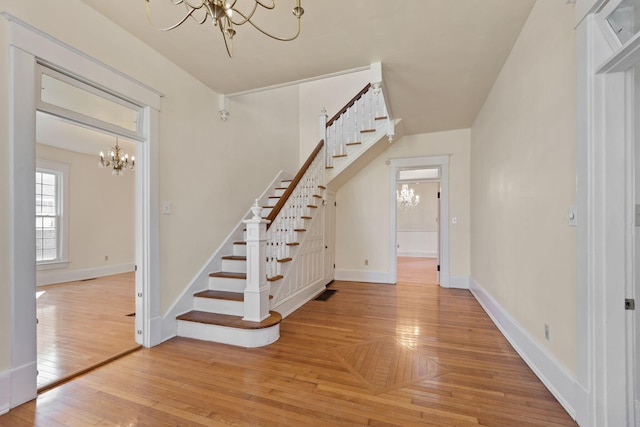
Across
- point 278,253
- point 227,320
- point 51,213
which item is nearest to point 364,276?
point 278,253

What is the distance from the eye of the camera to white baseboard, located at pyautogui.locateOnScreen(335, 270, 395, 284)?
Result: 5.25m

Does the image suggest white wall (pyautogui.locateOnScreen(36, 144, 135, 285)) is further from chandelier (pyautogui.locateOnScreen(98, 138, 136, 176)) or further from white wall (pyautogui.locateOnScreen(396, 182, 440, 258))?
white wall (pyautogui.locateOnScreen(396, 182, 440, 258))

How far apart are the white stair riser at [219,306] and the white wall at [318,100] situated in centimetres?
402

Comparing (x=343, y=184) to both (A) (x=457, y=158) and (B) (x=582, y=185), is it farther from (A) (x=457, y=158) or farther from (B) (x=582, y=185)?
(B) (x=582, y=185)

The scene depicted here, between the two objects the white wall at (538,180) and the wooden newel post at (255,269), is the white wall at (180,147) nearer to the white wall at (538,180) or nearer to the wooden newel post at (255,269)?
the wooden newel post at (255,269)

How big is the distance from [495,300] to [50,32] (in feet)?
15.2

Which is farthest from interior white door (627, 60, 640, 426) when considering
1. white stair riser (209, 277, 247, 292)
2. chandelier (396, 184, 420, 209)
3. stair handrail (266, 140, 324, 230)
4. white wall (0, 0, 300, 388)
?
chandelier (396, 184, 420, 209)

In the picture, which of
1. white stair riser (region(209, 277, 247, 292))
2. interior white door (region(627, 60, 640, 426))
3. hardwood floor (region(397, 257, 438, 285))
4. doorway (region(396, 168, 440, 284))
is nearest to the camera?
interior white door (region(627, 60, 640, 426))

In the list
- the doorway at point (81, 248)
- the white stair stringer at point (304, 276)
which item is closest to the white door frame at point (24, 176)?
the doorway at point (81, 248)

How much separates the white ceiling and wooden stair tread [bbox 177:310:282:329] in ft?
8.33

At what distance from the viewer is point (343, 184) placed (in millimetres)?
5527

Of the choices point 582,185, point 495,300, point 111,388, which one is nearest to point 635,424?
point 582,185

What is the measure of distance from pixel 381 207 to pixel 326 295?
6.48 feet

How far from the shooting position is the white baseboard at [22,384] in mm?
1736
